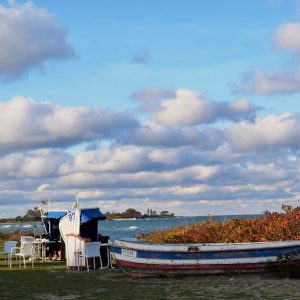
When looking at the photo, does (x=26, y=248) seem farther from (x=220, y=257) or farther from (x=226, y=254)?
(x=226, y=254)

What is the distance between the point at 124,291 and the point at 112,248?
457 centimetres

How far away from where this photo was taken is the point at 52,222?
77.2 ft

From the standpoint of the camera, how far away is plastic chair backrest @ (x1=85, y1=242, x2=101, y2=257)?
740 inches

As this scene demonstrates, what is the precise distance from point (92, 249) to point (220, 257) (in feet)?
14.3

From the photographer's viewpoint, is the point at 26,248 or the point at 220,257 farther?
the point at 26,248

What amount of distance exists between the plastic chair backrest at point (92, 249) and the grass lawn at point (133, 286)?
634mm

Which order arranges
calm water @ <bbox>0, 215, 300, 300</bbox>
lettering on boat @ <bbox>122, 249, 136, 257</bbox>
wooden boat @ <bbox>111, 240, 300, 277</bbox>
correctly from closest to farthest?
calm water @ <bbox>0, 215, 300, 300</bbox> → wooden boat @ <bbox>111, 240, 300, 277</bbox> → lettering on boat @ <bbox>122, 249, 136, 257</bbox>

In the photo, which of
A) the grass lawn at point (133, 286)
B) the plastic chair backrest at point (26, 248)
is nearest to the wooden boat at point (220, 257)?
the grass lawn at point (133, 286)

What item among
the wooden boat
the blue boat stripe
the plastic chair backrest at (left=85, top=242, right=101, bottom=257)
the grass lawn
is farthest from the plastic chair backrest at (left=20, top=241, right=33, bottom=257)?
the blue boat stripe

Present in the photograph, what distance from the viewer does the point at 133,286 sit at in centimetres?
1492

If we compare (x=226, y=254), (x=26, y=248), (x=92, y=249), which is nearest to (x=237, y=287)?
(x=226, y=254)

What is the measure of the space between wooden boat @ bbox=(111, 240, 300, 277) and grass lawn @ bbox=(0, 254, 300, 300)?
277 mm

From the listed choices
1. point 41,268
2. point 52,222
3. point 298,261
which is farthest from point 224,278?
point 52,222

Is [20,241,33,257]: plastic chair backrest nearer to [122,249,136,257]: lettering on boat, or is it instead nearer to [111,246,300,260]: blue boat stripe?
[122,249,136,257]: lettering on boat
